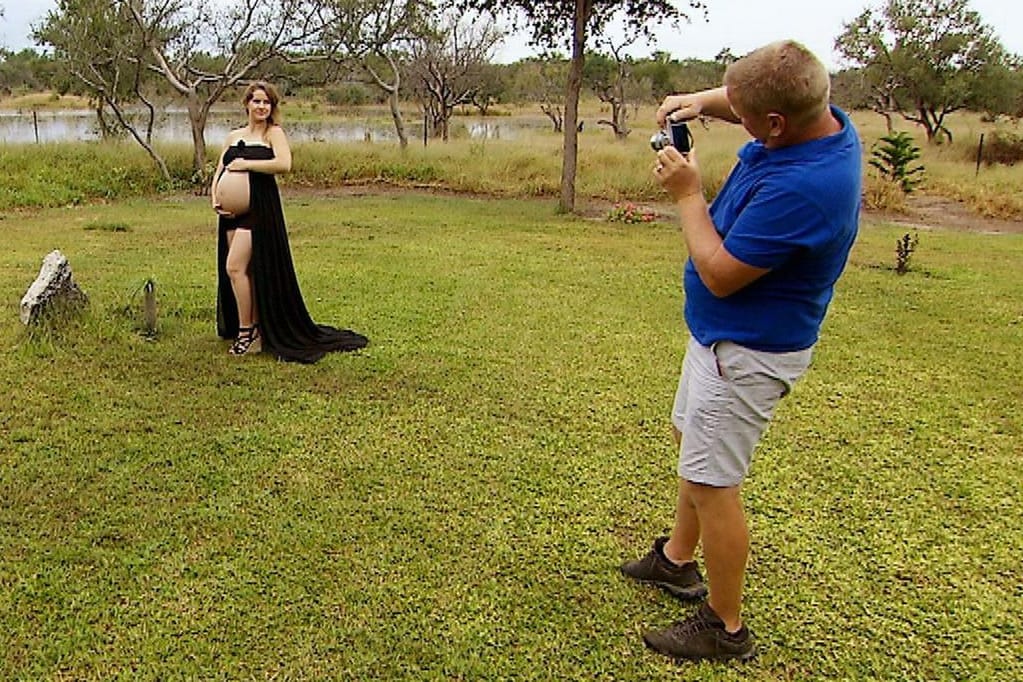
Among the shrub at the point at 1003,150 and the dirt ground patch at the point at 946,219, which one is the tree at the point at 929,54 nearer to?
the shrub at the point at 1003,150

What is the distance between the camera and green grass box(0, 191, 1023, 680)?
7.20 ft

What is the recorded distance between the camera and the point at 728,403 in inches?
75.2

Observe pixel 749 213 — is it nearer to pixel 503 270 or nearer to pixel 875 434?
pixel 875 434

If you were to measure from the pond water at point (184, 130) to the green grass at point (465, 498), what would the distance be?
11808 mm

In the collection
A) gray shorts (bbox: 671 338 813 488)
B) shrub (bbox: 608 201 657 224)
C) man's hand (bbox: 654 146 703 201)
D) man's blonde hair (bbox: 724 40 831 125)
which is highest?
man's blonde hair (bbox: 724 40 831 125)

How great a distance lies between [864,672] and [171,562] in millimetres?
1919

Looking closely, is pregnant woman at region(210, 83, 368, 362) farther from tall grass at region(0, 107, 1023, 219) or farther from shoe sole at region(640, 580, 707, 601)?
tall grass at region(0, 107, 1023, 219)

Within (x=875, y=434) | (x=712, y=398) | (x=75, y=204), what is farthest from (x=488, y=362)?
(x=75, y=204)

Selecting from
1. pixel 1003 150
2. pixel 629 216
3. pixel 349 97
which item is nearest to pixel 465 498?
pixel 629 216

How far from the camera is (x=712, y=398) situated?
75.8 inches

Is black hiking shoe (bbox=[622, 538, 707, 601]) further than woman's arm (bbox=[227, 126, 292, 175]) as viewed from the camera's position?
No

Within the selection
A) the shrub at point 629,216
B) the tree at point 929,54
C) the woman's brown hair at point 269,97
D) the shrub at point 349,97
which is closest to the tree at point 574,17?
the shrub at point 629,216

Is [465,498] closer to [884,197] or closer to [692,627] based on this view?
[692,627]

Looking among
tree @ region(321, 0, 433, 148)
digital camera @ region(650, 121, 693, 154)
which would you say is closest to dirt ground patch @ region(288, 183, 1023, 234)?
tree @ region(321, 0, 433, 148)
